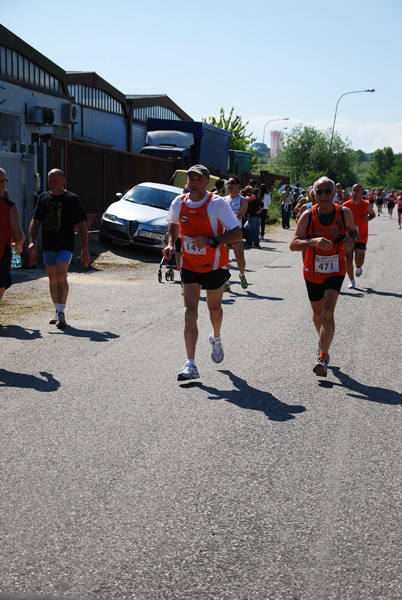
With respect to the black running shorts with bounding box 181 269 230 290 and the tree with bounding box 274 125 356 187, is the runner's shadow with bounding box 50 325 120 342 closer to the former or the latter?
the black running shorts with bounding box 181 269 230 290

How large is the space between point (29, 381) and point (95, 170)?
15.3m

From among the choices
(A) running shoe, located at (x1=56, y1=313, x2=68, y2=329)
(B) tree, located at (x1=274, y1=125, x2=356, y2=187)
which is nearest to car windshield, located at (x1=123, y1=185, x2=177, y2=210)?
(A) running shoe, located at (x1=56, y1=313, x2=68, y2=329)

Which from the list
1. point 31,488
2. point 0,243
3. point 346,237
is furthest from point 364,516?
point 0,243

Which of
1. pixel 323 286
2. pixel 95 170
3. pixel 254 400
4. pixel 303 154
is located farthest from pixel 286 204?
pixel 303 154

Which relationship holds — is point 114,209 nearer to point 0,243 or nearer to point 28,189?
point 28,189

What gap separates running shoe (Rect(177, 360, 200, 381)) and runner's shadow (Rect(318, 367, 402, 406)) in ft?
3.74

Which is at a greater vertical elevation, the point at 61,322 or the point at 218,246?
the point at 218,246

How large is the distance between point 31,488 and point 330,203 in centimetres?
412

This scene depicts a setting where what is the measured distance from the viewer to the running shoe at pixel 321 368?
23.1ft

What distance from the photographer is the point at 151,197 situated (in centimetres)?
Answer: 1945

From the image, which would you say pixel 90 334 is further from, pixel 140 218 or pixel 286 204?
pixel 286 204

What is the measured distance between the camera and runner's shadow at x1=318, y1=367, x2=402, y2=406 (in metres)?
6.48

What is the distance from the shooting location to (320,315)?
771 centimetres

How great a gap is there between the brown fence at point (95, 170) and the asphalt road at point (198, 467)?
1028 centimetres
